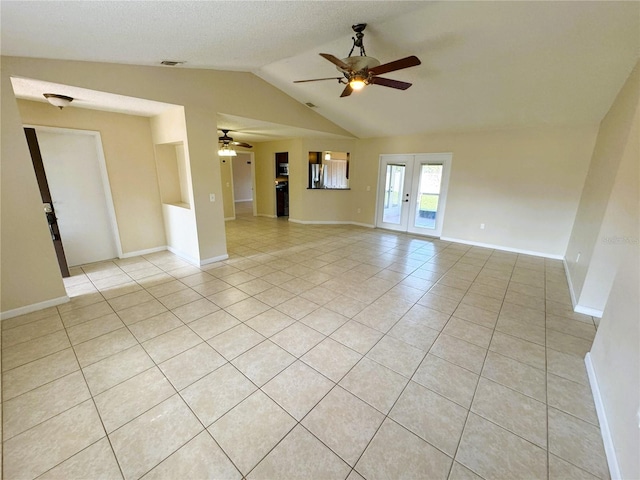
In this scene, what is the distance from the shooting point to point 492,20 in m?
2.44

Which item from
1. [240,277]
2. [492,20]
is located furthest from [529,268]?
[240,277]

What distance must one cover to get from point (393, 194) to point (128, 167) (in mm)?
5741

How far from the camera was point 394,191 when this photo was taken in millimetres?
6773

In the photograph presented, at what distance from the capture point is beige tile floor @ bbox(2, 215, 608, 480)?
143 centimetres

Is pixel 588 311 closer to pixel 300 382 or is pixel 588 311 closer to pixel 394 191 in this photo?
pixel 300 382

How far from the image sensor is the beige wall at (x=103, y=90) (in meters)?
2.57

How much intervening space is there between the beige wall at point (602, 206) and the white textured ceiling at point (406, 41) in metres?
0.33

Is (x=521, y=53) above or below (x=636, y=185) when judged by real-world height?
above

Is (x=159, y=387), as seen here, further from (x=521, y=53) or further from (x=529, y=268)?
(x=529, y=268)

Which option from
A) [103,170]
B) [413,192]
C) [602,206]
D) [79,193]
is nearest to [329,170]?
[413,192]

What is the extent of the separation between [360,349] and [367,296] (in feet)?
3.38

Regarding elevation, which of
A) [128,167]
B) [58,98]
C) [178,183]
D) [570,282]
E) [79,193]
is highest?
[58,98]

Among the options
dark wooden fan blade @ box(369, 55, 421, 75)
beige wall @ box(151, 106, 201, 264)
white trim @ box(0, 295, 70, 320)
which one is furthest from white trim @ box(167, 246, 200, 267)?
dark wooden fan blade @ box(369, 55, 421, 75)

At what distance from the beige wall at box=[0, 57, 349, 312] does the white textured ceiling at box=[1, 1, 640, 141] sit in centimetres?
17
